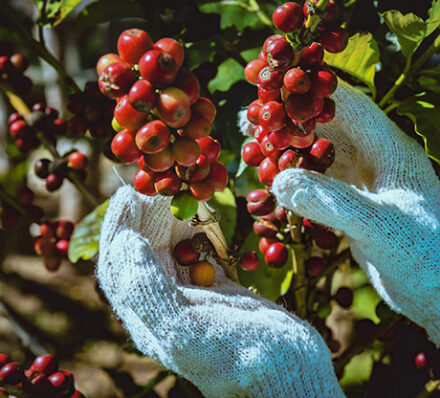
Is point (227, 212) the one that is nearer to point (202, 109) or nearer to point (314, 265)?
point (314, 265)

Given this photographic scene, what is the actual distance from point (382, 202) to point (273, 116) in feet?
0.92

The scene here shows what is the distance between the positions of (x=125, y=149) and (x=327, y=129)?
460mm

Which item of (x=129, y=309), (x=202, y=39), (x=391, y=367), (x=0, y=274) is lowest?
(x=0, y=274)

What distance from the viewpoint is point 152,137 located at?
0.56 meters

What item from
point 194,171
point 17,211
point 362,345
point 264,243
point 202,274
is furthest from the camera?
point 17,211

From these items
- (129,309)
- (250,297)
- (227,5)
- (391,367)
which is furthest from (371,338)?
(227,5)

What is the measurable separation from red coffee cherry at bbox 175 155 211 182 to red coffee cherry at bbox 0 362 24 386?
0.60 meters

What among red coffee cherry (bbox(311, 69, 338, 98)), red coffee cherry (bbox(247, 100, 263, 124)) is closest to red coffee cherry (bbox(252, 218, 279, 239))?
red coffee cherry (bbox(247, 100, 263, 124))

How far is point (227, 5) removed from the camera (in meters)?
1.18

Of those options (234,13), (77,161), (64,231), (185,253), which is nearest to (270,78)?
(185,253)

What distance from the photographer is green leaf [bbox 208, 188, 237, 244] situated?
1.01 m

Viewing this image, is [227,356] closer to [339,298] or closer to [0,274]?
[339,298]

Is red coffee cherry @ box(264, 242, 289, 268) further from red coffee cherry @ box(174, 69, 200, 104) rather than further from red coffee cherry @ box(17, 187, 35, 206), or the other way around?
red coffee cherry @ box(17, 187, 35, 206)

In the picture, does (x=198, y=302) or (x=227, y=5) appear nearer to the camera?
(x=198, y=302)
